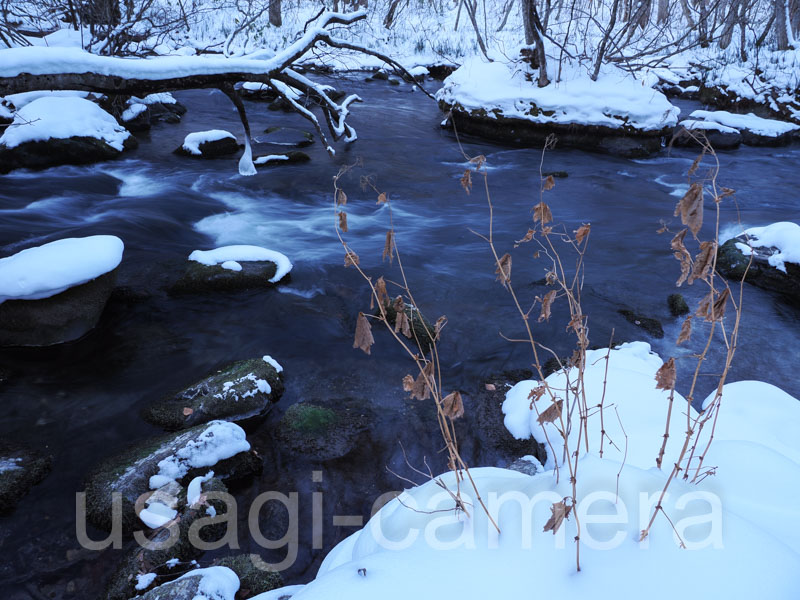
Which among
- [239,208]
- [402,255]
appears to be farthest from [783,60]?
[239,208]

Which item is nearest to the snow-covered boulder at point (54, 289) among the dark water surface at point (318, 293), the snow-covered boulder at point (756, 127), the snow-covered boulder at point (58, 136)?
the dark water surface at point (318, 293)

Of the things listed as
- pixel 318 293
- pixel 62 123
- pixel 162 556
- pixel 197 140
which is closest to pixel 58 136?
pixel 62 123

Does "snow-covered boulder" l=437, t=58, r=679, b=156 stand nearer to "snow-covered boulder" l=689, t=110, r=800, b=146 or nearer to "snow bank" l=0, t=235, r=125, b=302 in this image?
"snow-covered boulder" l=689, t=110, r=800, b=146

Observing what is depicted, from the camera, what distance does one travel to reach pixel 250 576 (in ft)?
9.22

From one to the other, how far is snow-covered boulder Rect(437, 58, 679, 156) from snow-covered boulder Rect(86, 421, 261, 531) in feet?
33.3

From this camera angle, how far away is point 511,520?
6.38 feet

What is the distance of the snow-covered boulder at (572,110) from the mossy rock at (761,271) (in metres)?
5.65

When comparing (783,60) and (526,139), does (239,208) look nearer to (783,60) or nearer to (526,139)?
(526,139)

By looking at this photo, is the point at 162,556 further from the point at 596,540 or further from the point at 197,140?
the point at 197,140

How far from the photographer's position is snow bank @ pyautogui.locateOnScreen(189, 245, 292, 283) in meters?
5.92

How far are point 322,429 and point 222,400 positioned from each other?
773mm

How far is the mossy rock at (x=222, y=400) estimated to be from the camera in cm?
399

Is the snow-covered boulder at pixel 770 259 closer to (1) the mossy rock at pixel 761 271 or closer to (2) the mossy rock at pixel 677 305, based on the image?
(1) the mossy rock at pixel 761 271

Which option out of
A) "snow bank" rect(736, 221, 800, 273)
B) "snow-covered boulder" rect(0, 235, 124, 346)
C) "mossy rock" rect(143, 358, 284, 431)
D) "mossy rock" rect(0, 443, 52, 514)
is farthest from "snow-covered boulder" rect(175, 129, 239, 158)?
"snow bank" rect(736, 221, 800, 273)
